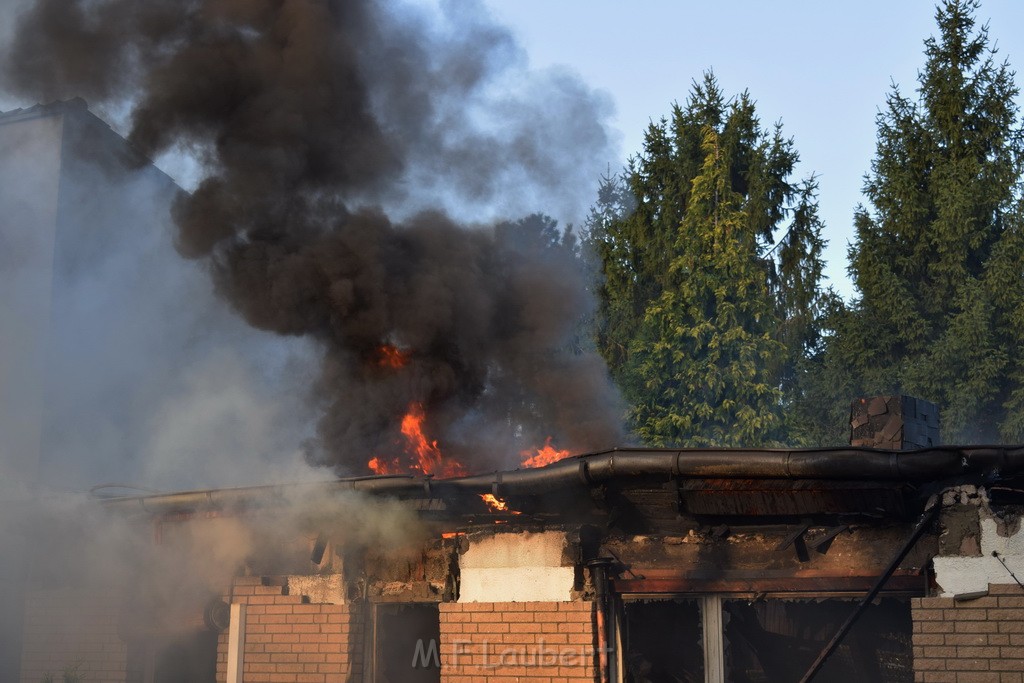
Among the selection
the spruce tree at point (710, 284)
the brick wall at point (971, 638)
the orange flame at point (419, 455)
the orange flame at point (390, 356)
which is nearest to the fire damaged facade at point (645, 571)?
the brick wall at point (971, 638)

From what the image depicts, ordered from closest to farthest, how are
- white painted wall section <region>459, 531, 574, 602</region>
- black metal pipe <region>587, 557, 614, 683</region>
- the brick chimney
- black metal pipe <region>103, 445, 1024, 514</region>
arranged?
black metal pipe <region>103, 445, 1024, 514</region> < black metal pipe <region>587, 557, 614, 683</region> < white painted wall section <region>459, 531, 574, 602</region> < the brick chimney

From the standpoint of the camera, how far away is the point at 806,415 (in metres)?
25.3

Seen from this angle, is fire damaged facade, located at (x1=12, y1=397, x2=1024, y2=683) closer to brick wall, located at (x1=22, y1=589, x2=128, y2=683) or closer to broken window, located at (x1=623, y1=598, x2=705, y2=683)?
broken window, located at (x1=623, y1=598, x2=705, y2=683)

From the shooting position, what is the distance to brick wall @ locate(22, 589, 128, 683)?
9.71m

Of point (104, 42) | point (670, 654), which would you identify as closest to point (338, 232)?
point (104, 42)

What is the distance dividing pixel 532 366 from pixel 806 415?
15317mm

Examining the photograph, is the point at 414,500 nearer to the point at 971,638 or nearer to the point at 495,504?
the point at 495,504

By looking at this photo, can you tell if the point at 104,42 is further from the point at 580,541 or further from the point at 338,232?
the point at 580,541

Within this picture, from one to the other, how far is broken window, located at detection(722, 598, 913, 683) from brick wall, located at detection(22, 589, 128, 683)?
18.1ft

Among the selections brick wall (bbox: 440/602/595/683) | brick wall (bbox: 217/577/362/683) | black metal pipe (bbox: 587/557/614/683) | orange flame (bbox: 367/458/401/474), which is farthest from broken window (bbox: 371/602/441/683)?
orange flame (bbox: 367/458/401/474)

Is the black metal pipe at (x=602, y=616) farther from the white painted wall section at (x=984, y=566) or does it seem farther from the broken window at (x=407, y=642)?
the white painted wall section at (x=984, y=566)

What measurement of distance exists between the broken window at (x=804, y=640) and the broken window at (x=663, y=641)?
226mm

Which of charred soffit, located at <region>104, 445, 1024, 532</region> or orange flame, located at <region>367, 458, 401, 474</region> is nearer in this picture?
charred soffit, located at <region>104, 445, 1024, 532</region>

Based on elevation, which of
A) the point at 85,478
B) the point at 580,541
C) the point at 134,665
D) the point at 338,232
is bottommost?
the point at 134,665
